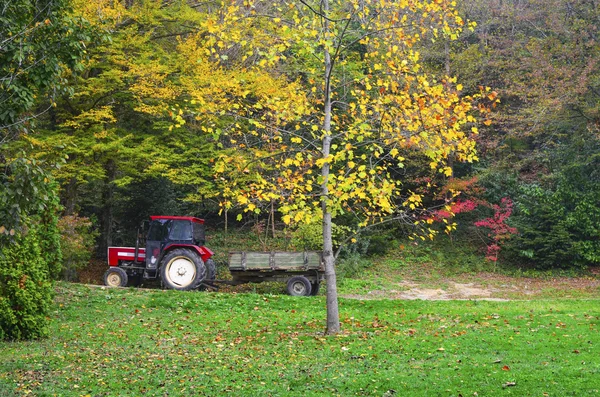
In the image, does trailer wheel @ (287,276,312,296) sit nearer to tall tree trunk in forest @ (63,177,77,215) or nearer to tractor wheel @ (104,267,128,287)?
tractor wheel @ (104,267,128,287)

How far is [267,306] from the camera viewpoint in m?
13.5

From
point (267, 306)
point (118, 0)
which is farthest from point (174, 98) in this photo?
point (267, 306)

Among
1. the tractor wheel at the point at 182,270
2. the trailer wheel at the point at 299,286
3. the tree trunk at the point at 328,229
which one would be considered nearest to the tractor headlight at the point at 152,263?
the tractor wheel at the point at 182,270

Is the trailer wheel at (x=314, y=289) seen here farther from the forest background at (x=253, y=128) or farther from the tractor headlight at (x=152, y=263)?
the tractor headlight at (x=152, y=263)

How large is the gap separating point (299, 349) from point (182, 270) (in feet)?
26.9

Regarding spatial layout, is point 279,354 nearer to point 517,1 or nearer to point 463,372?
point 463,372

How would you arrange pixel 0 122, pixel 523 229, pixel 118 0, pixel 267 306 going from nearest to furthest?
pixel 0 122 → pixel 267 306 → pixel 118 0 → pixel 523 229

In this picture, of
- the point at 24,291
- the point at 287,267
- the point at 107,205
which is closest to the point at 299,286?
the point at 287,267

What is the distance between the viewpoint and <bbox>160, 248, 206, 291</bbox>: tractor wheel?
16.0m

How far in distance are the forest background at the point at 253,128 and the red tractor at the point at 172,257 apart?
4.97 ft

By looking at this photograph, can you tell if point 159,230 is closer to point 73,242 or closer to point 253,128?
point 73,242

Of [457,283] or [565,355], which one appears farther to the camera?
[457,283]

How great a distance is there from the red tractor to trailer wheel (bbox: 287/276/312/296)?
7.40 feet

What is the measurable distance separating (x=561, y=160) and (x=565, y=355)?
17162mm
